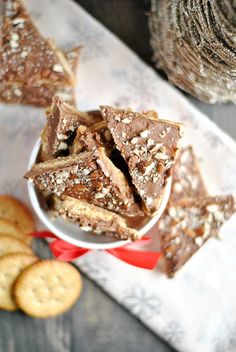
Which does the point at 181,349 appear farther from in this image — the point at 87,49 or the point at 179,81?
the point at 87,49

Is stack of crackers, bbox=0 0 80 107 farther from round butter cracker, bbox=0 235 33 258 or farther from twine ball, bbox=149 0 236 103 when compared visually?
round butter cracker, bbox=0 235 33 258

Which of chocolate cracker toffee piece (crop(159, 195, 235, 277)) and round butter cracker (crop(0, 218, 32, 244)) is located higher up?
chocolate cracker toffee piece (crop(159, 195, 235, 277))

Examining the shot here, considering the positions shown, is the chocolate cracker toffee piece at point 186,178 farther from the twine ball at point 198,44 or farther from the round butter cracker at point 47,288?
the round butter cracker at point 47,288

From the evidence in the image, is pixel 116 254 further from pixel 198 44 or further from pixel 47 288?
pixel 198 44

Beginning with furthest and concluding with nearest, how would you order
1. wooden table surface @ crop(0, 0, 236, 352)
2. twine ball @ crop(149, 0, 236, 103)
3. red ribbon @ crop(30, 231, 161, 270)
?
wooden table surface @ crop(0, 0, 236, 352), red ribbon @ crop(30, 231, 161, 270), twine ball @ crop(149, 0, 236, 103)

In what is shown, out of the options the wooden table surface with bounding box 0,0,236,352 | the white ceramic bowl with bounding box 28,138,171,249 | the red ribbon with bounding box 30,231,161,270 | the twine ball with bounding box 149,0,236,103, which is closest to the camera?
the twine ball with bounding box 149,0,236,103

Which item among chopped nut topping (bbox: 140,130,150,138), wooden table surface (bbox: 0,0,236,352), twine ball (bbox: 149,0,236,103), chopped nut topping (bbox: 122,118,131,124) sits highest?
twine ball (bbox: 149,0,236,103)

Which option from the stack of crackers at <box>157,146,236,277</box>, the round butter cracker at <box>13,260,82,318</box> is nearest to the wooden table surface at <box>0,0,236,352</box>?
the round butter cracker at <box>13,260,82,318</box>

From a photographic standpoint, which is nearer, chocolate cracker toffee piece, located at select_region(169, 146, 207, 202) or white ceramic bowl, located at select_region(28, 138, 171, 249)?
white ceramic bowl, located at select_region(28, 138, 171, 249)

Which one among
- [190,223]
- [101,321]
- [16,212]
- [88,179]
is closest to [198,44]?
[88,179]
